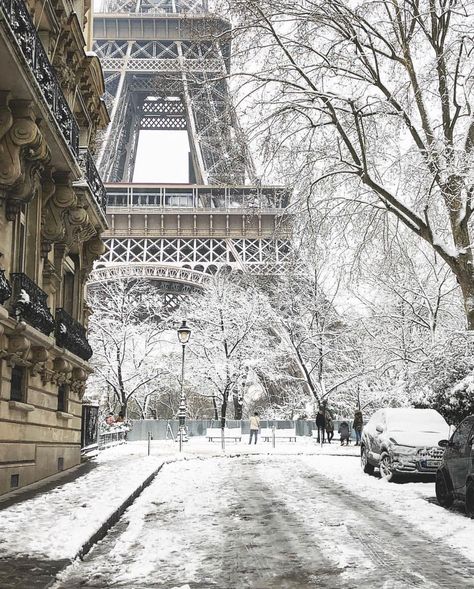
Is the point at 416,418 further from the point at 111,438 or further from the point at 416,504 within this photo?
the point at 111,438

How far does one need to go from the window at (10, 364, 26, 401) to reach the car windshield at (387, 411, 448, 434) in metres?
8.08

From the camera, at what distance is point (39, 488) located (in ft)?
47.9

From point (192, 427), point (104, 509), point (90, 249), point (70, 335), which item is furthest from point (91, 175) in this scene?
point (192, 427)

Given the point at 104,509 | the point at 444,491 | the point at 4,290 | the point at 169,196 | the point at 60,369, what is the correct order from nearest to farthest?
the point at 104,509, the point at 444,491, the point at 4,290, the point at 60,369, the point at 169,196

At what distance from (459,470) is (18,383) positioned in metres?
8.64

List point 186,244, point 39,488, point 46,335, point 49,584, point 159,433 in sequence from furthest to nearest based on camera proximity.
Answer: point 186,244, point 159,433, point 46,335, point 39,488, point 49,584

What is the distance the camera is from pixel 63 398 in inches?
793

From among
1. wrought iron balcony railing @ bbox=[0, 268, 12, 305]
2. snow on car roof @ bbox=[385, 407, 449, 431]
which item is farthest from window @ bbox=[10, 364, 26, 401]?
snow on car roof @ bbox=[385, 407, 449, 431]

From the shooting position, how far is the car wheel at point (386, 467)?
16.5m

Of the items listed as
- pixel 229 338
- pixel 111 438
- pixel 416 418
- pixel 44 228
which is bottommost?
pixel 111 438

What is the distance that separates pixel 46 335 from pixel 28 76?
5.81m

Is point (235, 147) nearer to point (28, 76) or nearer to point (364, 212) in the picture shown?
point (364, 212)

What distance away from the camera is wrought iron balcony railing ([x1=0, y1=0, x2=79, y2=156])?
1202 centimetres

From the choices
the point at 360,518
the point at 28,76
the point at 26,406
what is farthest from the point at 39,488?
the point at 28,76
